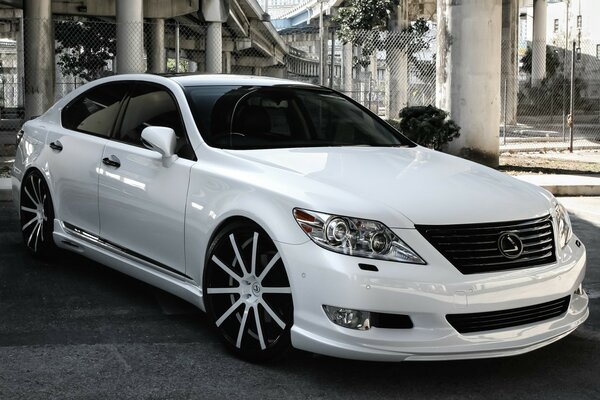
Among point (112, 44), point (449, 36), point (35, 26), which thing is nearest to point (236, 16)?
point (112, 44)

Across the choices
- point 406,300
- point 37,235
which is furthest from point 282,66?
point 406,300

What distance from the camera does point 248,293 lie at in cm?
480

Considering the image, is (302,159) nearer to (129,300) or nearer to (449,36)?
(129,300)

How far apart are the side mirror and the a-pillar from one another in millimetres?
20183

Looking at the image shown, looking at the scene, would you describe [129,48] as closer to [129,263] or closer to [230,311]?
[129,263]

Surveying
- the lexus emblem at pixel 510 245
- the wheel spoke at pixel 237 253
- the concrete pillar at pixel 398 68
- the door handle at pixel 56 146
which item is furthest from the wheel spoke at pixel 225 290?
the concrete pillar at pixel 398 68

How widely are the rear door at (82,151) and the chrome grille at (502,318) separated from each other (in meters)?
2.87

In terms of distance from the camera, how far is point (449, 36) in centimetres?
1692

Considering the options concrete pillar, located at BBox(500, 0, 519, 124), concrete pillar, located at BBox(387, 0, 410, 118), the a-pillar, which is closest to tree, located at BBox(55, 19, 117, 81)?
concrete pillar, located at BBox(387, 0, 410, 118)

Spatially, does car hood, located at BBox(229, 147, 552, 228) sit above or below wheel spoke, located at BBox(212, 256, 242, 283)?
above

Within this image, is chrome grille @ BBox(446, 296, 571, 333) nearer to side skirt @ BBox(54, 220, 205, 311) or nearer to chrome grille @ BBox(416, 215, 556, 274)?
chrome grille @ BBox(416, 215, 556, 274)

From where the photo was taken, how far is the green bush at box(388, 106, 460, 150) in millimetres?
15930

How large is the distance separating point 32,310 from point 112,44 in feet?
114

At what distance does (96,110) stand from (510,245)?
3.44 m
